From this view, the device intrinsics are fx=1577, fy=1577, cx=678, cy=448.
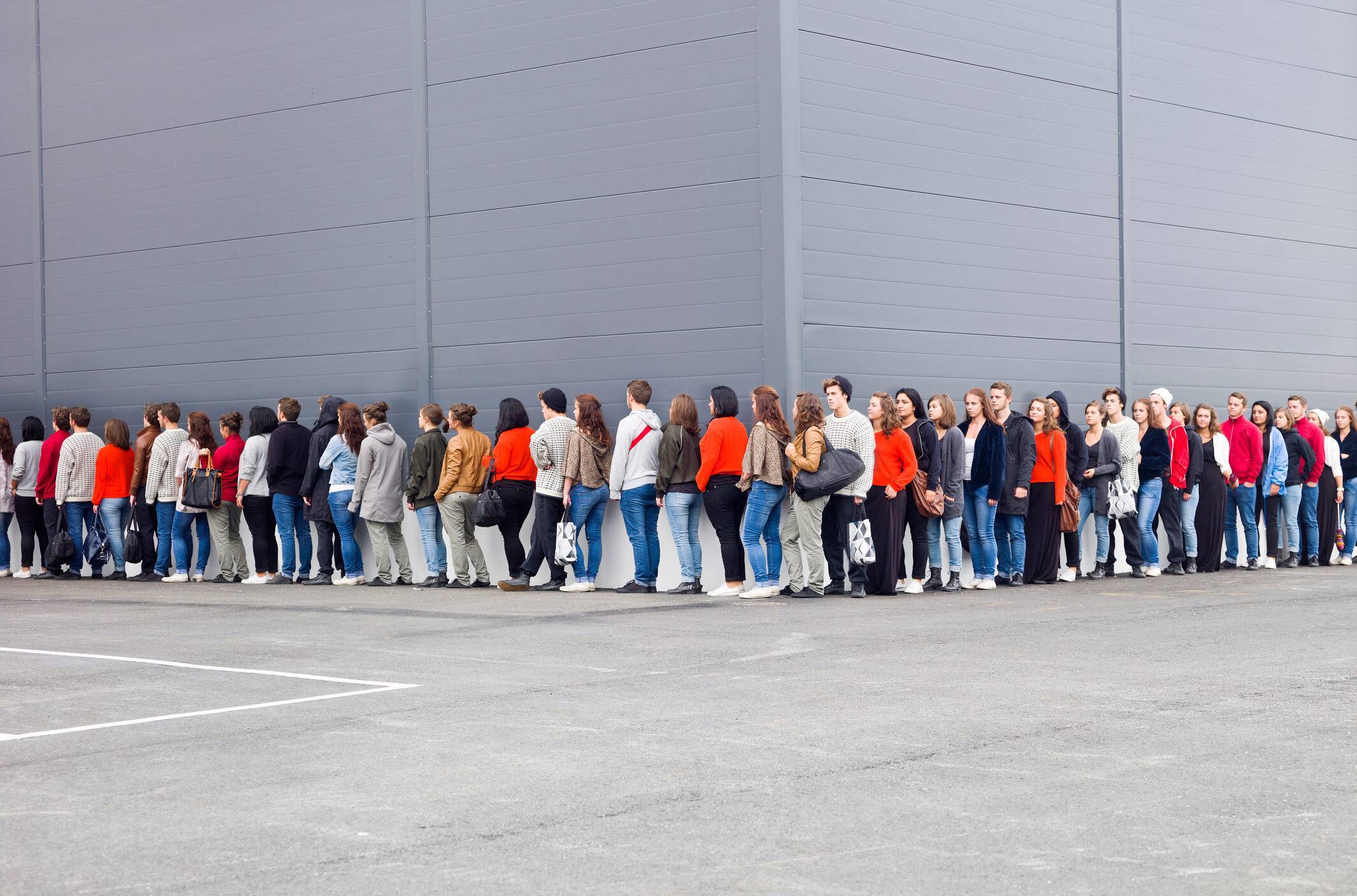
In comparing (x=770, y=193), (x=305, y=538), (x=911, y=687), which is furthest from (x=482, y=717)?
(x=305, y=538)

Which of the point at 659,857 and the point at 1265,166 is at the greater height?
the point at 1265,166

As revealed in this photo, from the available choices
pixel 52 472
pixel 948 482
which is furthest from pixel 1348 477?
pixel 52 472

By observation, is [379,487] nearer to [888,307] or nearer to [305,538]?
[305,538]

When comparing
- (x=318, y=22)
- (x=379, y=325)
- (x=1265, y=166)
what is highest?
(x=318, y=22)

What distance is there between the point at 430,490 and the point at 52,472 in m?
6.16

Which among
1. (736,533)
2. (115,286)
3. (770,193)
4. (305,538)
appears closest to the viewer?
(736,533)

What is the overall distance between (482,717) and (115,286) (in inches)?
624

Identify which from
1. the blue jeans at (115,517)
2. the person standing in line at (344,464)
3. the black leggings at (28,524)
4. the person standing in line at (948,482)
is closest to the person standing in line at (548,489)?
the person standing in line at (344,464)

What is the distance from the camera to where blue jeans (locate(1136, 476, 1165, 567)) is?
A: 17.8m

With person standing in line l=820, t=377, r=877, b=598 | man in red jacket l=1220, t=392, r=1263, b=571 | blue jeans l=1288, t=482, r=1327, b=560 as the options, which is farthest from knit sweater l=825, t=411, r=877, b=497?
blue jeans l=1288, t=482, r=1327, b=560

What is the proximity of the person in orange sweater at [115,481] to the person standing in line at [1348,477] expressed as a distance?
15293 mm

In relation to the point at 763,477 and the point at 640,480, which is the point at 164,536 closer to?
the point at 640,480

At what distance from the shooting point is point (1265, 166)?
2184cm

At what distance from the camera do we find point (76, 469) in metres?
19.8
